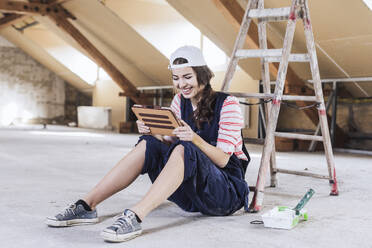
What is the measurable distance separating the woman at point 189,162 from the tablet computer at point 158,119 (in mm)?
34

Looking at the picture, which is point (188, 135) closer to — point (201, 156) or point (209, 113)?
point (201, 156)

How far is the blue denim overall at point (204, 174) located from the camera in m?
1.94

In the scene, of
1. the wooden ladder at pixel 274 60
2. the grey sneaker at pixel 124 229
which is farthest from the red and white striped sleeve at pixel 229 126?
the grey sneaker at pixel 124 229

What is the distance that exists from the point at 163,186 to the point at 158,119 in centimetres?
28

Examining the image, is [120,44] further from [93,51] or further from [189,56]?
[189,56]

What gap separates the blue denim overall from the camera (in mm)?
1944

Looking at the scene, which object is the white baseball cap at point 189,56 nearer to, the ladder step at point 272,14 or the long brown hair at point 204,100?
the long brown hair at point 204,100

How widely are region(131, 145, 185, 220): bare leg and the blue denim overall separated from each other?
3 centimetres

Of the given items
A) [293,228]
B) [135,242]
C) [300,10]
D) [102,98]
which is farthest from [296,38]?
[102,98]

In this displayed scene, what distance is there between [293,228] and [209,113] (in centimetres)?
62

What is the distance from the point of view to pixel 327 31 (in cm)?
557

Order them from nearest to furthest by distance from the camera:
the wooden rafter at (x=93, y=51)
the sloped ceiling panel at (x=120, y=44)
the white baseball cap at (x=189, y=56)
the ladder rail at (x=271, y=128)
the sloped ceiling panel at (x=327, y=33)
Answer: the white baseball cap at (x=189, y=56)
the ladder rail at (x=271, y=128)
the sloped ceiling panel at (x=327, y=33)
the sloped ceiling panel at (x=120, y=44)
the wooden rafter at (x=93, y=51)

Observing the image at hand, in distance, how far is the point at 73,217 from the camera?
6.52ft

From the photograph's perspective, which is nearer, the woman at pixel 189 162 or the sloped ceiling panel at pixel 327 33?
the woman at pixel 189 162
